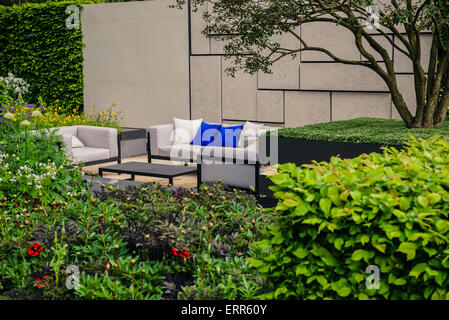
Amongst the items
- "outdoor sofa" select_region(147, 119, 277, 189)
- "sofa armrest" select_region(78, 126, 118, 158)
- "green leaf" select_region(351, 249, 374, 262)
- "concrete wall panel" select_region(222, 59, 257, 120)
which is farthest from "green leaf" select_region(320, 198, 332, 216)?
"concrete wall panel" select_region(222, 59, 257, 120)

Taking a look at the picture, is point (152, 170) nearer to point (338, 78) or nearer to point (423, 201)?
point (338, 78)

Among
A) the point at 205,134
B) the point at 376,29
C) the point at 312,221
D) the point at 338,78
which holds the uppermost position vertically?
the point at 376,29

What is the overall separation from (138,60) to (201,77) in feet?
5.73

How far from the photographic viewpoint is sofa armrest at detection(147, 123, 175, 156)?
8.95m

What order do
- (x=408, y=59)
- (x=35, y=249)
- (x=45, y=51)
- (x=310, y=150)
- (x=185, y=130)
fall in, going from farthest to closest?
(x=45, y=51) < (x=185, y=130) < (x=408, y=59) < (x=310, y=150) < (x=35, y=249)

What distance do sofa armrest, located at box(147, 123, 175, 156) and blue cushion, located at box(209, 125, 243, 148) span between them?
3.13 feet

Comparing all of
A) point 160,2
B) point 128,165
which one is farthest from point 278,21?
point 160,2

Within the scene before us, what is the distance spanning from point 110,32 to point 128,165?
198 inches

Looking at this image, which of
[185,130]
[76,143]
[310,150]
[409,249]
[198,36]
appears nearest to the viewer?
[409,249]

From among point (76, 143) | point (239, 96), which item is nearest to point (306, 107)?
point (239, 96)

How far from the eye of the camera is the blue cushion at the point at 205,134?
8.82 m

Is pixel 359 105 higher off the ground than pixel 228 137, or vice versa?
pixel 359 105

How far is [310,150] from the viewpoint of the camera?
252 inches

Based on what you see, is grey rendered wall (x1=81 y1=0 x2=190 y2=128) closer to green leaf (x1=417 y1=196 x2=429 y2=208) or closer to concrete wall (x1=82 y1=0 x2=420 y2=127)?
concrete wall (x1=82 y1=0 x2=420 y2=127)
